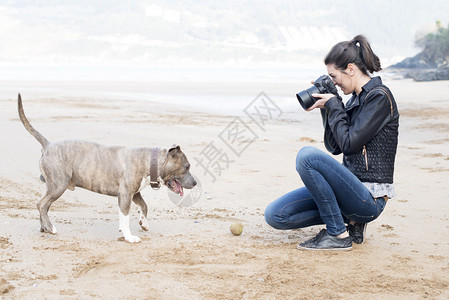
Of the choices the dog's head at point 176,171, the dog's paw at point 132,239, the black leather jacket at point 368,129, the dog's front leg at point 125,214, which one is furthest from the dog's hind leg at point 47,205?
the black leather jacket at point 368,129

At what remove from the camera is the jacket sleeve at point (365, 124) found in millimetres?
4176

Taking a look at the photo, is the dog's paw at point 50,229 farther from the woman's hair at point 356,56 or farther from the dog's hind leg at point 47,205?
the woman's hair at point 356,56

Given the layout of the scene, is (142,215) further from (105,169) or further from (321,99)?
(321,99)

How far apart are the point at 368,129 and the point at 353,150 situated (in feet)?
0.69

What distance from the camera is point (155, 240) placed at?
494cm

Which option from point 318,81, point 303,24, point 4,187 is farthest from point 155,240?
point 303,24

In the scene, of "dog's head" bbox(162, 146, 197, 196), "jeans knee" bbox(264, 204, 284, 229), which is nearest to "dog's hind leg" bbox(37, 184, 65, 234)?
"dog's head" bbox(162, 146, 197, 196)

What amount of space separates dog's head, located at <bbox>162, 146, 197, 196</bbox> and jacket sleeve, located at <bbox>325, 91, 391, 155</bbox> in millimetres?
1406

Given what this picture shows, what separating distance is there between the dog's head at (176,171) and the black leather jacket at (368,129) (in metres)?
1.32

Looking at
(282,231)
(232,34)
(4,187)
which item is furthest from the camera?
(232,34)

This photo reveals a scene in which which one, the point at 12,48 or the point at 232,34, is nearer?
the point at 12,48

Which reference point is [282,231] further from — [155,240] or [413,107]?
[413,107]

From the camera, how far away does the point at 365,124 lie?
4168mm

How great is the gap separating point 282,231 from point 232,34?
504 feet
